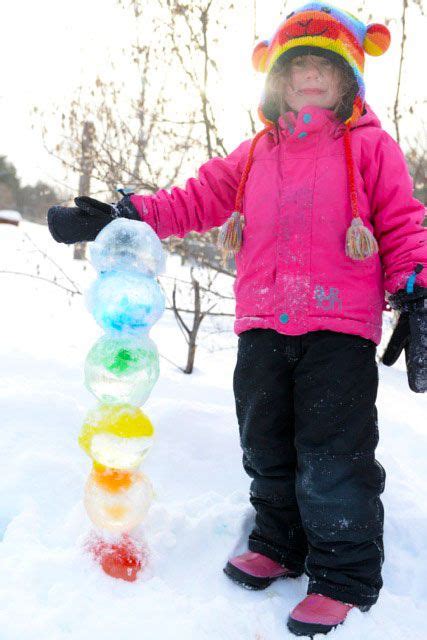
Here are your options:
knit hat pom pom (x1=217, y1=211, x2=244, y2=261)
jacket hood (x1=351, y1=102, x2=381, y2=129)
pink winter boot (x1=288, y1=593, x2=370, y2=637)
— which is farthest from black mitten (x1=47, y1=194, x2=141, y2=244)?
pink winter boot (x1=288, y1=593, x2=370, y2=637)

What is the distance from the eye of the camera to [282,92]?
178 centimetres

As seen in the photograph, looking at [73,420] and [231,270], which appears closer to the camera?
[73,420]

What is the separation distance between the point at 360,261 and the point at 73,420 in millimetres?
1450

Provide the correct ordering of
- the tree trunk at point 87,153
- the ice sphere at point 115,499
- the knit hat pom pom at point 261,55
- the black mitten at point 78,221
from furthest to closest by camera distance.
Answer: the tree trunk at point 87,153 → the knit hat pom pom at point 261,55 → the black mitten at point 78,221 → the ice sphere at point 115,499

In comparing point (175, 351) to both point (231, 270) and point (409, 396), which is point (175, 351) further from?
point (409, 396)

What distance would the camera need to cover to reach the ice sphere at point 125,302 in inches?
59.0

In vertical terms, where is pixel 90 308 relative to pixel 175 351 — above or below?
above

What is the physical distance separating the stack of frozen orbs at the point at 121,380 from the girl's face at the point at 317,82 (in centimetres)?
67

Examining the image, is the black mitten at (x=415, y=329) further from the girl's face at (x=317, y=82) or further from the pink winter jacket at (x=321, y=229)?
the girl's face at (x=317, y=82)

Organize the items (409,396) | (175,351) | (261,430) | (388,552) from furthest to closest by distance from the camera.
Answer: (175,351)
(409,396)
(388,552)
(261,430)

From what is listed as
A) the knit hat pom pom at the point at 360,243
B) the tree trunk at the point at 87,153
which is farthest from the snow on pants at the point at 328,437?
the tree trunk at the point at 87,153

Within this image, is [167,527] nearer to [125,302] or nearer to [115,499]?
[115,499]

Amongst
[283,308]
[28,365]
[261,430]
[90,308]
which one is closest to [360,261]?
[283,308]

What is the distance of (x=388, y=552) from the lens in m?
1.86
